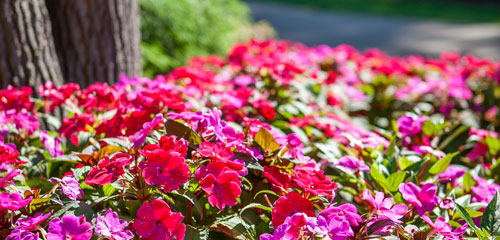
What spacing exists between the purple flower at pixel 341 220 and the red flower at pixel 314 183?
0.21 feet

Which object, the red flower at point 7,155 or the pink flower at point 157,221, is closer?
the pink flower at point 157,221

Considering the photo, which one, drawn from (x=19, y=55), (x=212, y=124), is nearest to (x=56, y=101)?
(x=19, y=55)

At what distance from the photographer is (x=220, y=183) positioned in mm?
1178

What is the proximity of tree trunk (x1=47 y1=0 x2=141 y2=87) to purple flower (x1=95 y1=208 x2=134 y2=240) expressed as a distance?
1697 millimetres

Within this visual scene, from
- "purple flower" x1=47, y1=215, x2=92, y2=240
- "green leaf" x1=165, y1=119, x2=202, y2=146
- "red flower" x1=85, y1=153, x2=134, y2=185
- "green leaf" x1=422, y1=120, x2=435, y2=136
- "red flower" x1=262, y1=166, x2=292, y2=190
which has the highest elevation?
"green leaf" x1=165, y1=119, x2=202, y2=146

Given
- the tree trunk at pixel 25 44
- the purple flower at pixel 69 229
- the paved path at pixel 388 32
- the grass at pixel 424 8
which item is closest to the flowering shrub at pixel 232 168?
the purple flower at pixel 69 229

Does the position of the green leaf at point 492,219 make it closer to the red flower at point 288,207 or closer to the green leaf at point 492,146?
the red flower at point 288,207

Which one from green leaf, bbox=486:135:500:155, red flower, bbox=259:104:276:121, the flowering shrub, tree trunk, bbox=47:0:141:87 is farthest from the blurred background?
green leaf, bbox=486:135:500:155

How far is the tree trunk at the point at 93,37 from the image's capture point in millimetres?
2551

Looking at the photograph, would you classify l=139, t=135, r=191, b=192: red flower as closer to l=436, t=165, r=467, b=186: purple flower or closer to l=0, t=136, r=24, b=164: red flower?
l=0, t=136, r=24, b=164: red flower

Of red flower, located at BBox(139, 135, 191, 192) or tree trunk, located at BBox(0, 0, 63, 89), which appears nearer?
red flower, located at BBox(139, 135, 191, 192)

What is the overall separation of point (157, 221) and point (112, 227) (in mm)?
101

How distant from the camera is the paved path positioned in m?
9.66

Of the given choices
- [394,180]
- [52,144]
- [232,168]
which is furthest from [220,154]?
[52,144]
